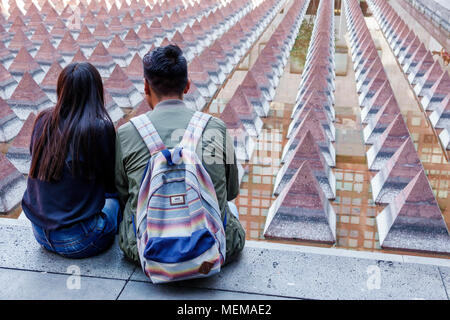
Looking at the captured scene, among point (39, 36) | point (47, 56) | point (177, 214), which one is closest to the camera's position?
point (177, 214)

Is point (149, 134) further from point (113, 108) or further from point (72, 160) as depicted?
point (113, 108)

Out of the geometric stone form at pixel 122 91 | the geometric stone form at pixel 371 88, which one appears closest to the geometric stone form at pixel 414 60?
the geometric stone form at pixel 371 88

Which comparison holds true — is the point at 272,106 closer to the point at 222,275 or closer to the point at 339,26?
the point at 222,275

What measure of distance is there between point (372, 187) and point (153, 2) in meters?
12.9

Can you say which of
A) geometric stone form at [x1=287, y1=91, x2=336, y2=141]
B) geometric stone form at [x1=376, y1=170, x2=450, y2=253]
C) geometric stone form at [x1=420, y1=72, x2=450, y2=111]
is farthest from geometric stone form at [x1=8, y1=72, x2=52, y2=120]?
geometric stone form at [x1=420, y1=72, x2=450, y2=111]

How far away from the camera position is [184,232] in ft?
8.46

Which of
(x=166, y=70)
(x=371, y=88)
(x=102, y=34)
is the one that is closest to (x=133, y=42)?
(x=102, y=34)

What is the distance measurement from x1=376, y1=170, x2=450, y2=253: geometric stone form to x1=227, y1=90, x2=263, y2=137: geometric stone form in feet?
7.94

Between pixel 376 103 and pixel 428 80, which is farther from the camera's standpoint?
pixel 428 80

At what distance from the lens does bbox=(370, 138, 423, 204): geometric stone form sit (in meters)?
4.65

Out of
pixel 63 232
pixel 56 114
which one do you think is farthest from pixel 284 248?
pixel 56 114

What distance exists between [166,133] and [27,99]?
4.57 meters

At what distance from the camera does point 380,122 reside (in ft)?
19.6

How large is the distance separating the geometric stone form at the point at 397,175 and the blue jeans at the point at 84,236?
2.43m
